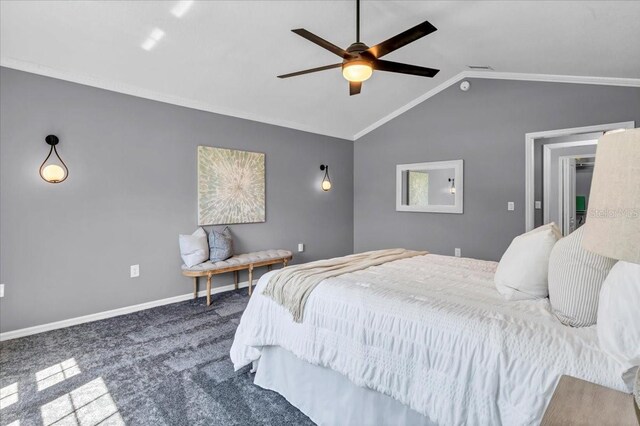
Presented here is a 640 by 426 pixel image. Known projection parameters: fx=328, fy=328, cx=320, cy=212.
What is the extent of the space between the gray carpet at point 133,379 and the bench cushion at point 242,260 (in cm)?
69

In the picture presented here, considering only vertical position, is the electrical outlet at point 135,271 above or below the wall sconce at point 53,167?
below

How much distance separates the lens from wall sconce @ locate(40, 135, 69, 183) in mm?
3121

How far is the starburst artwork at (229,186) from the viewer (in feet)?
13.9

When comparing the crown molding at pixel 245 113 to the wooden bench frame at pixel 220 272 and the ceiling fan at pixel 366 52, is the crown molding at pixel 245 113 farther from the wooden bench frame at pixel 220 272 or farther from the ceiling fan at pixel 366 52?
the ceiling fan at pixel 366 52

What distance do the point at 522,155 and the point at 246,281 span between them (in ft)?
13.6

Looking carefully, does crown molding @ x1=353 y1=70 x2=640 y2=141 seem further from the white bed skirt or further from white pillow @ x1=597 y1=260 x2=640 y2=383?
the white bed skirt

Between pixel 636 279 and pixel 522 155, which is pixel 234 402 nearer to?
pixel 636 279

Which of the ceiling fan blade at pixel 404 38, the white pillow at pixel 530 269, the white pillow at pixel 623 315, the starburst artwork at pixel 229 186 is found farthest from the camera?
the starburst artwork at pixel 229 186

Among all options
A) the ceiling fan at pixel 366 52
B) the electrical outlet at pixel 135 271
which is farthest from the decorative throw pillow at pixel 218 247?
the ceiling fan at pixel 366 52

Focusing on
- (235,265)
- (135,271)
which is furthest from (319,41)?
(135,271)

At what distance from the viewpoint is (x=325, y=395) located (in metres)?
1.86

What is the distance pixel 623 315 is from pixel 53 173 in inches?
164

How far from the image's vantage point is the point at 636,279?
100cm

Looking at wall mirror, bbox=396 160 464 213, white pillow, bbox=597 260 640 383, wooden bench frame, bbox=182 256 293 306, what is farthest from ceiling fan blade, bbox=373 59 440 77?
wooden bench frame, bbox=182 256 293 306
